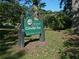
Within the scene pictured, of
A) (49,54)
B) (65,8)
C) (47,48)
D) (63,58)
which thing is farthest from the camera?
(65,8)

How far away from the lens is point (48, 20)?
2081cm

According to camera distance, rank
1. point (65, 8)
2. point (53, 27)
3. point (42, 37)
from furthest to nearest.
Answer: point (65, 8) < point (53, 27) < point (42, 37)

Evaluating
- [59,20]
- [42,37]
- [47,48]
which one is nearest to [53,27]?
[59,20]

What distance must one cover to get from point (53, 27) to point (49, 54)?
1144 cm

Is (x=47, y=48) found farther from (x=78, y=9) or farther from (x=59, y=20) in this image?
(x=59, y=20)

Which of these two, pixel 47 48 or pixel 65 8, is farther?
pixel 65 8

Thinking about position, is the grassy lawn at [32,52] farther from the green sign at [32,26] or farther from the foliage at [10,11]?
the foliage at [10,11]

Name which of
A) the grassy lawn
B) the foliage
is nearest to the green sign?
the grassy lawn

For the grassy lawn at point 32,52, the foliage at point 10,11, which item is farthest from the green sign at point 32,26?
the foliage at point 10,11

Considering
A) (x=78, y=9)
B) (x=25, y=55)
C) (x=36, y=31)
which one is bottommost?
(x=25, y=55)

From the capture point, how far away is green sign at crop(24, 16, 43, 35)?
1014 centimetres

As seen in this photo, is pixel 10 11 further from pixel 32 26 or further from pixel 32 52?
pixel 32 52

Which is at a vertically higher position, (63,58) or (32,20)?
(32,20)

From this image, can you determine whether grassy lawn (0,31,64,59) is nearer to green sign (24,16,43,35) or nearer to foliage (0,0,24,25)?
green sign (24,16,43,35)
